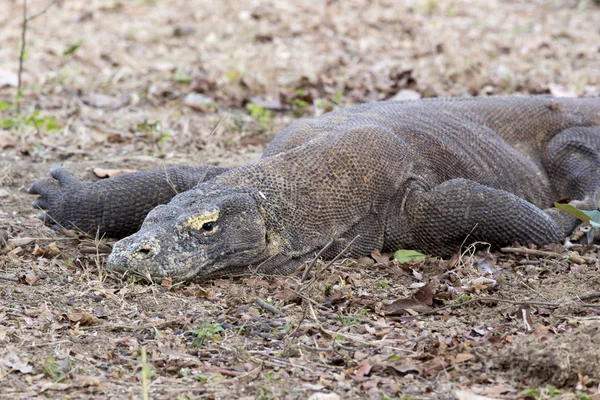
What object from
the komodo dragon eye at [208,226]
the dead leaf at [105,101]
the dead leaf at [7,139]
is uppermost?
the komodo dragon eye at [208,226]

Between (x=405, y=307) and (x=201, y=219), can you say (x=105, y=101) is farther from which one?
(x=405, y=307)

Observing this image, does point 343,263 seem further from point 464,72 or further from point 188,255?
point 464,72

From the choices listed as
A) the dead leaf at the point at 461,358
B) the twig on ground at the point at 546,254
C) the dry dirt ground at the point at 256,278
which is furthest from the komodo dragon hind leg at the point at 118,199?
the dead leaf at the point at 461,358

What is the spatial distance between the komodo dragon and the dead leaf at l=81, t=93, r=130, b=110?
7.16ft

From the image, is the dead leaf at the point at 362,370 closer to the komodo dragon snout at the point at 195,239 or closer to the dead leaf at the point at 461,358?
the dead leaf at the point at 461,358

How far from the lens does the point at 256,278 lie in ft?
14.2

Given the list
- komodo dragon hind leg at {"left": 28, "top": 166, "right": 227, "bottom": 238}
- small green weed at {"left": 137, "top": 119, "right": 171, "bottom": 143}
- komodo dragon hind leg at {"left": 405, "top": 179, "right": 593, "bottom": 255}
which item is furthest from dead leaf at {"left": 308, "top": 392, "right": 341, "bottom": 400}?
small green weed at {"left": 137, "top": 119, "right": 171, "bottom": 143}

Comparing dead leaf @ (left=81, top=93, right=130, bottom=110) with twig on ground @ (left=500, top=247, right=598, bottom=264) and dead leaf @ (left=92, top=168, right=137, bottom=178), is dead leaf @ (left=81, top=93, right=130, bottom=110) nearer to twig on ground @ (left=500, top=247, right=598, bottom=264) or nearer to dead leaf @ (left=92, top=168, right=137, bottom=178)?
dead leaf @ (left=92, top=168, right=137, bottom=178)

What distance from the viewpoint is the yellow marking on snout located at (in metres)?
4.20

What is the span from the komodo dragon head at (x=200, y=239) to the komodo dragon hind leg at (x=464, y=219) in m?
0.88

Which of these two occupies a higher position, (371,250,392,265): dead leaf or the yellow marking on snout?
the yellow marking on snout

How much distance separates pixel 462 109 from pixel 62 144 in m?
2.90

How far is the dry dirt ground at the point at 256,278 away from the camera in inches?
122

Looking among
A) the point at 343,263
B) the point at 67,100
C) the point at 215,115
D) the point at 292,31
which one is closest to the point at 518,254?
the point at 343,263
